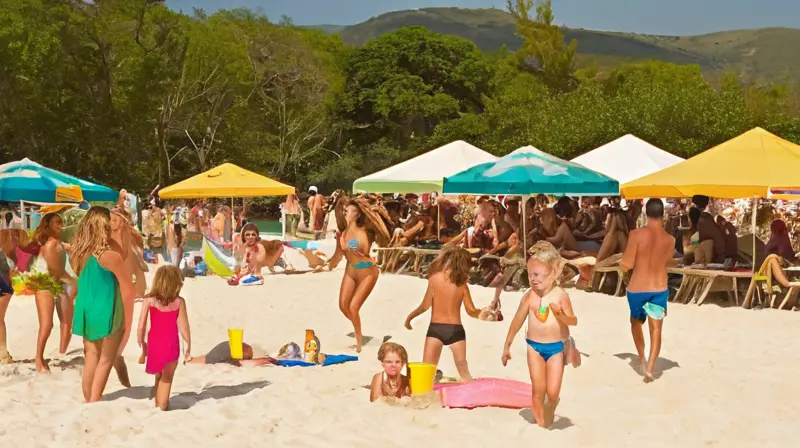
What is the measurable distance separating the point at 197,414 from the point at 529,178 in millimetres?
7780

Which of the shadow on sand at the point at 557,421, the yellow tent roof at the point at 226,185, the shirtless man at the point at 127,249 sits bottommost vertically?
the shadow on sand at the point at 557,421

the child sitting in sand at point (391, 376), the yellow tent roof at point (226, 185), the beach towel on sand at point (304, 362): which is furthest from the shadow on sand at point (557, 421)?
the yellow tent roof at point (226, 185)

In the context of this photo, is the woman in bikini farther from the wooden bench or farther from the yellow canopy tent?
the yellow canopy tent

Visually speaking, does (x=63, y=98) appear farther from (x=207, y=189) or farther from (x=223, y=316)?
(x=223, y=316)

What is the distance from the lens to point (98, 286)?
19.6ft

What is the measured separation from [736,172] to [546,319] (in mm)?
6847

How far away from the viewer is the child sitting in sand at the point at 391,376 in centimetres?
624

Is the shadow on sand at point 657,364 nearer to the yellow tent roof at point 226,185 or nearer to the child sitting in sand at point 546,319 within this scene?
the child sitting in sand at point 546,319

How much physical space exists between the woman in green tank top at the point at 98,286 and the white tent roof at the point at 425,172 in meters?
9.54

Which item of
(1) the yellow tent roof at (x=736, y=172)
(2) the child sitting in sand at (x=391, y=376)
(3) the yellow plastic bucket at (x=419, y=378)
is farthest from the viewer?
(1) the yellow tent roof at (x=736, y=172)

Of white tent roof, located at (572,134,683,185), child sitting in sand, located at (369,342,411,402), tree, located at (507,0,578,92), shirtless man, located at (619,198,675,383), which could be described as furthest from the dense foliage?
child sitting in sand, located at (369,342,411,402)

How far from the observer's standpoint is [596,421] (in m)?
5.96

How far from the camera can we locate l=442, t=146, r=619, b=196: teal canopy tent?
42.3 ft

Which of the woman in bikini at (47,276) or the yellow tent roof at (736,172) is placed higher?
the yellow tent roof at (736,172)
